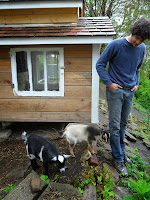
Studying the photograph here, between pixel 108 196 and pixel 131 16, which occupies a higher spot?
pixel 131 16

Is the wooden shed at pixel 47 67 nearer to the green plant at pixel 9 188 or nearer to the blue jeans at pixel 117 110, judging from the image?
the blue jeans at pixel 117 110

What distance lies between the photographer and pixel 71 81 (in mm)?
4379

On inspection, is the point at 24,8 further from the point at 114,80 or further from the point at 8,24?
the point at 114,80

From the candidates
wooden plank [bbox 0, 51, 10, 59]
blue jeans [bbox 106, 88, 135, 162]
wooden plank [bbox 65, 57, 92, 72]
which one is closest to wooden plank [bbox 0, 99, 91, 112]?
wooden plank [bbox 65, 57, 92, 72]

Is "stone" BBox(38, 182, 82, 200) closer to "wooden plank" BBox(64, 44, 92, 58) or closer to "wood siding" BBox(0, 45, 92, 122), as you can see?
"wood siding" BBox(0, 45, 92, 122)

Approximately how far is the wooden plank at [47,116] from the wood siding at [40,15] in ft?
8.08

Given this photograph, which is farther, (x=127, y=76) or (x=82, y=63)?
(x=82, y=63)

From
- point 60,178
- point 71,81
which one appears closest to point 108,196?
point 60,178

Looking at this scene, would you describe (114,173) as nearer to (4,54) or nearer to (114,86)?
(114,86)

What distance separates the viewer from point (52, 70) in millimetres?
4434

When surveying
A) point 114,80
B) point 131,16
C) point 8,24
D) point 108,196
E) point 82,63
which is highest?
point 131,16

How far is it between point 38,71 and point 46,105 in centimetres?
97

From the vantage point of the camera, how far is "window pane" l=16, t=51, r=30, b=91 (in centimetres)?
440

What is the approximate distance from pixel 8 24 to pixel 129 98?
12.1 feet
